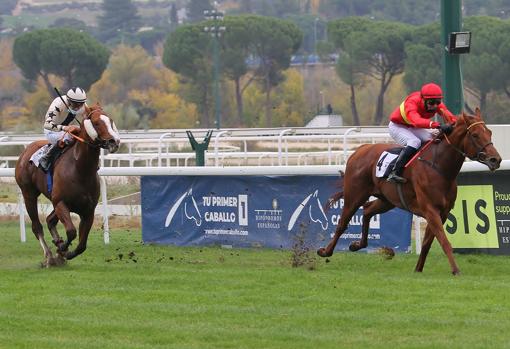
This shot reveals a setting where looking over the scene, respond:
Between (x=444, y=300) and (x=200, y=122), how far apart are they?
58.4m

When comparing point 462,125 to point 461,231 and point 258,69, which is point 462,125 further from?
point 258,69

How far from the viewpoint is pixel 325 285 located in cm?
971

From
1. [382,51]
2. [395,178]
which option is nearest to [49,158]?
[395,178]

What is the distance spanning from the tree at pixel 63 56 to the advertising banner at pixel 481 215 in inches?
2102

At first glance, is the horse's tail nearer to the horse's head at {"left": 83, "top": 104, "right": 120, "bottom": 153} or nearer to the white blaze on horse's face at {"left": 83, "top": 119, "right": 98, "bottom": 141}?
the horse's head at {"left": 83, "top": 104, "right": 120, "bottom": 153}

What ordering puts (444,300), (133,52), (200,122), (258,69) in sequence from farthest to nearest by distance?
(133,52), (258,69), (200,122), (444,300)

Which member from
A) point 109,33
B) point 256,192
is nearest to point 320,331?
point 256,192

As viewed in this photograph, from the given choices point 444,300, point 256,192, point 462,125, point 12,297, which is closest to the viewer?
point 444,300

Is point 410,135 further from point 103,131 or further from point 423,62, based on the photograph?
point 423,62

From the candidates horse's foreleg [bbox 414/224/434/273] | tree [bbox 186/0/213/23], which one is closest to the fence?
horse's foreleg [bbox 414/224/434/273]

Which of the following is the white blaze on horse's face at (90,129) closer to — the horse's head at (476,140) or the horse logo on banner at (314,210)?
the horse logo on banner at (314,210)

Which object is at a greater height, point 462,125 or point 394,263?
point 462,125

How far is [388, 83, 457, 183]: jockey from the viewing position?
35.1ft

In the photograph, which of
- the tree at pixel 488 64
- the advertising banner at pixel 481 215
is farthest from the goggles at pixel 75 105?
the tree at pixel 488 64
